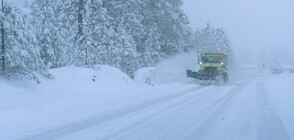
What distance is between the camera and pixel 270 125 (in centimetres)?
619

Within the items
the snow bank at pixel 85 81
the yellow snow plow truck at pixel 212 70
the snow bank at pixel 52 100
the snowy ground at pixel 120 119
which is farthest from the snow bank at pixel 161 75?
the snowy ground at pixel 120 119

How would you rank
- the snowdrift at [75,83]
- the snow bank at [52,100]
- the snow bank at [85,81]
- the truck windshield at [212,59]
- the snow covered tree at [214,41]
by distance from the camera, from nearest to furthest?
the snow bank at [52,100] < the snowdrift at [75,83] < the snow bank at [85,81] < the truck windshield at [212,59] < the snow covered tree at [214,41]

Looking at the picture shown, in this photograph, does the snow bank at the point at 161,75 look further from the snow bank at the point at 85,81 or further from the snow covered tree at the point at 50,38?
the snow covered tree at the point at 50,38

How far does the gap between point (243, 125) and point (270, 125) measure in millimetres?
640

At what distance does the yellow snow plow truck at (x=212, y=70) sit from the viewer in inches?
773

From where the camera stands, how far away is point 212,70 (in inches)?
789

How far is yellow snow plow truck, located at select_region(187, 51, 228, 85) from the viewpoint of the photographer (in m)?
19.6

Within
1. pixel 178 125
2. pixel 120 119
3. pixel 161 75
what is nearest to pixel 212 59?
pixel 161 75

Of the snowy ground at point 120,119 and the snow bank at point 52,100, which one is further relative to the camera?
the snow bank at point 52,100

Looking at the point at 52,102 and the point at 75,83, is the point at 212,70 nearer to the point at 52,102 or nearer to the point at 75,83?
the point at 75,83

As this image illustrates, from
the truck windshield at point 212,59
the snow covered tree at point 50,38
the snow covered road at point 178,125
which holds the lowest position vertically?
the snow covered road at point 178,125

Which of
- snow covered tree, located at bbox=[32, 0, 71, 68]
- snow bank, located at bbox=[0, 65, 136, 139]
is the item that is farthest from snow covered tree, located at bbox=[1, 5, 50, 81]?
snow covered tree, located at bbox=[32, 0, 71, 68]

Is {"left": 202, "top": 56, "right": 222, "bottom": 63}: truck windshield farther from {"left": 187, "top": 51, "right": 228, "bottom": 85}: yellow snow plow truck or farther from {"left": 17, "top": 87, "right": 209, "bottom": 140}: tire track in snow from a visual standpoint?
{"left": 17, "top": 87, "right": 209, "bottom": 140}: tire track in snow

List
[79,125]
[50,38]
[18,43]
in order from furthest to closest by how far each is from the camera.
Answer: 1. [50,38]
2. [18,43]
3. [79,125]
